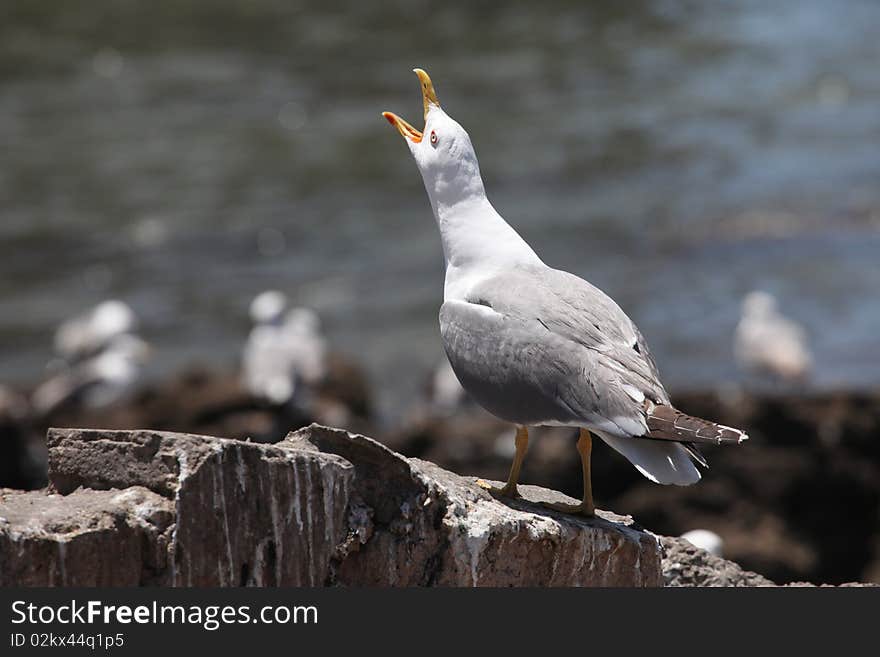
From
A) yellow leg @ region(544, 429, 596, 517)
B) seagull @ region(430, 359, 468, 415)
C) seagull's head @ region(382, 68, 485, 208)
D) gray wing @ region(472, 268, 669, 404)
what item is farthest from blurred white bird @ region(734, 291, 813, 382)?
gray wing @ region(472, 268, 669, 404)

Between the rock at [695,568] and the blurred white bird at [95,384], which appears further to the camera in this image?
the blurred white bird at [95,384]

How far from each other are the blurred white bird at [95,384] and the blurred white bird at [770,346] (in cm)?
602

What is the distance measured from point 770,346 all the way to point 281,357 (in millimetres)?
4477

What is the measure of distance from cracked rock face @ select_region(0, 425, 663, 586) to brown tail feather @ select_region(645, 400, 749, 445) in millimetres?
594

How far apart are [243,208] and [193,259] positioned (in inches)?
87.8

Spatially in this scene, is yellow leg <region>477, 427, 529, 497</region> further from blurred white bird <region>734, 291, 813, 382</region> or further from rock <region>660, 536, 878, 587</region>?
blurred white bird <region>734, 291, 813, 382</region>

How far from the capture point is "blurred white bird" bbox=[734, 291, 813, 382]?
43.3ft

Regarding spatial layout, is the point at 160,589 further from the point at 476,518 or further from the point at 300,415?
the point at 300,415

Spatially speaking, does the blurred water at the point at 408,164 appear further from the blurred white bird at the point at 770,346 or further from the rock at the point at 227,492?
the rock at the point at 227,492

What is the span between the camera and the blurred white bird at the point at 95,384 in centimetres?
1430

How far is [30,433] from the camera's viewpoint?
1373cm

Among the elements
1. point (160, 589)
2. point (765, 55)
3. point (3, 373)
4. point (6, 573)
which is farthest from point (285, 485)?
point (765, 55)

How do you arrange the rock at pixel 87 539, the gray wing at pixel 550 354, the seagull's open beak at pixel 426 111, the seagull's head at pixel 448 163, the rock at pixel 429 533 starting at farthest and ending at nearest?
the seagull's open beak at pixel 426 111 → the seagull's head at pixel 448 163 → the gray wing at pixel 550 354 → the rock at pixel 429 533 → the rock at pixel 87 539

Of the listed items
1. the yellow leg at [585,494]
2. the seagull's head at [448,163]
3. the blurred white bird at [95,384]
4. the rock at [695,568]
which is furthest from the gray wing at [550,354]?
the blurred white bird at [95,384]
